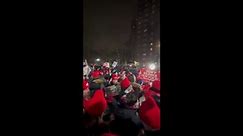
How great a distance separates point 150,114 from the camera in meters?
2.63

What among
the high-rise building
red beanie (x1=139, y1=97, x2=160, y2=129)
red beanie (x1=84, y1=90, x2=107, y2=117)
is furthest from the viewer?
the high-rise building

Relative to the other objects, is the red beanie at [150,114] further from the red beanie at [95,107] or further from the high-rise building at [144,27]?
the high-rise building at [144,27]

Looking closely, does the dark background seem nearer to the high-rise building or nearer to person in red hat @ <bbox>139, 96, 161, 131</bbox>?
person in red hat @ <bbox>139, 96, 161, 131</bbox>

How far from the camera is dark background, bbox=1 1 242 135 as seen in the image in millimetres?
1357

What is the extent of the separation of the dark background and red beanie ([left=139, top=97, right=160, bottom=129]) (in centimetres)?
Result: 102

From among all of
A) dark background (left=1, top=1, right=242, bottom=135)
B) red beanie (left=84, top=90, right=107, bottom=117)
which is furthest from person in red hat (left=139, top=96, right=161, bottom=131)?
dark background (left=1, top=1, right=242, bottom=135)
